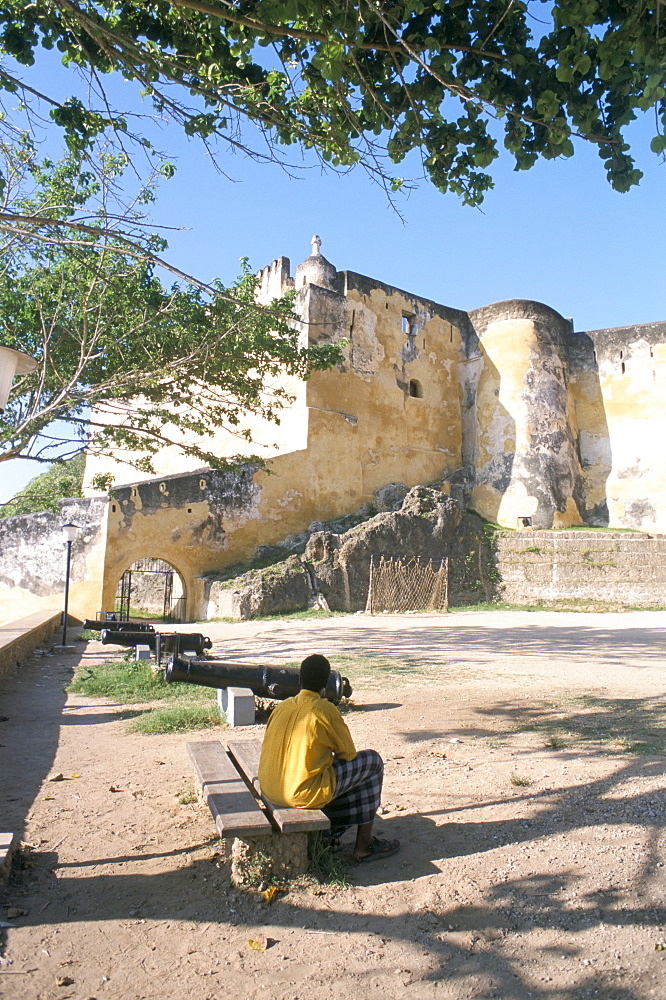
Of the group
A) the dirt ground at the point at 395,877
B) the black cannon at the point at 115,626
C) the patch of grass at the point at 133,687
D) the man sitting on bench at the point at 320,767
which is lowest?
the dirt ground at the point at 395,877

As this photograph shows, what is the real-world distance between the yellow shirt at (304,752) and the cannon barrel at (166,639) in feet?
19.1

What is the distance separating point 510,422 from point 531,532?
5125 millimetres

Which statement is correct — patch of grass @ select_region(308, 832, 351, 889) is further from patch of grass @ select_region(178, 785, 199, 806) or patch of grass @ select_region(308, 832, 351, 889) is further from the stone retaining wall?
the stone retaining wall

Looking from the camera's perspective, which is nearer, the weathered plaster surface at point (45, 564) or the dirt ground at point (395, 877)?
the dirt ground at point (395, 877)

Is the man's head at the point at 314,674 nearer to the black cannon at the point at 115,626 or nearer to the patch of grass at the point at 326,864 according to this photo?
the patch of grass at the point at 326,864

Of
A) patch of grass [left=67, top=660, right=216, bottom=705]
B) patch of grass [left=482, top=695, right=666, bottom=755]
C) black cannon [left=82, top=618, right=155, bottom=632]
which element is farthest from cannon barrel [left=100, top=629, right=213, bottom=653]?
patch of grass [left=482, top=695, right=666, bottom=755]

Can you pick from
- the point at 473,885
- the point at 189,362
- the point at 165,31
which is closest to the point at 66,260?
the point at 189,362

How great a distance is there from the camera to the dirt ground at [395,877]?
2.41 m

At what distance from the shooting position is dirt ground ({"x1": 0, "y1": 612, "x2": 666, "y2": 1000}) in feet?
7.89

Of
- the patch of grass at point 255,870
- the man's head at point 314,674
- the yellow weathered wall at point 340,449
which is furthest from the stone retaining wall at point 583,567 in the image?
the patch of grass at point 255,870

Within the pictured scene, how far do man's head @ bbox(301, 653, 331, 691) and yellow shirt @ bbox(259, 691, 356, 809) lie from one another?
0.14 feet

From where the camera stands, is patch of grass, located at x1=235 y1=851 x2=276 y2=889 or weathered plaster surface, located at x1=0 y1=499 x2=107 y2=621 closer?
patch of grass, located at x1=235 y1=851 x2=276 y2=889

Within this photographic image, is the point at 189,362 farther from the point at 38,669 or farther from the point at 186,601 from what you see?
the point at 186,601

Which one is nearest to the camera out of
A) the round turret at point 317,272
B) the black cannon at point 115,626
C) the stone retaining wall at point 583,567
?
the black cannon at point 115,626
